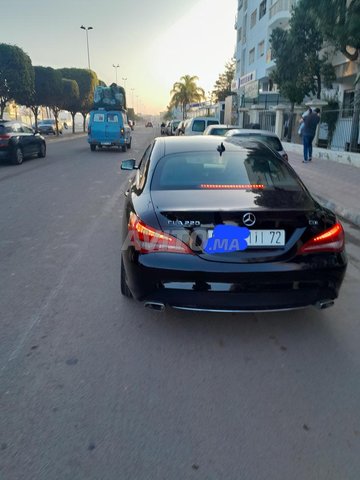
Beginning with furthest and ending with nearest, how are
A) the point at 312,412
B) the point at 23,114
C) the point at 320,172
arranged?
the point at 23,114 → the point at 320,172 → the point at 312,412

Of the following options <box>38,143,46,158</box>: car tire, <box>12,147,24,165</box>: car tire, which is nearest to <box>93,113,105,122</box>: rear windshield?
<box>38,143,46,158</box>: car tire

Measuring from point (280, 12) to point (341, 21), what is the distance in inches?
657

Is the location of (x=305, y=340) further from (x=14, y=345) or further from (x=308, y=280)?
(x=14, y=345)

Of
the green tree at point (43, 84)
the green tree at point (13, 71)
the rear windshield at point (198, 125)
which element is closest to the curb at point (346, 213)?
the rear windshield at point (198, 125)

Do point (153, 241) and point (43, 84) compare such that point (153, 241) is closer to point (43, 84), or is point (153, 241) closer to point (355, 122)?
point (355, 122)

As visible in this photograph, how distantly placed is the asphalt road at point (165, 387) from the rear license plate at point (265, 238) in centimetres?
83

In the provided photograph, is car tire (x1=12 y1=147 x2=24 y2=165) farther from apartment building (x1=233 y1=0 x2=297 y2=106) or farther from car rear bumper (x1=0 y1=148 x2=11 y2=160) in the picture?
apartment building (x1=233 y1=0 x2=297 y2=106)

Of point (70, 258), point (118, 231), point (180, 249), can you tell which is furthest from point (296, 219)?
point (118, 231)

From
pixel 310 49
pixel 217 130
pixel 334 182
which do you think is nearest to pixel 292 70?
pixel 310 49

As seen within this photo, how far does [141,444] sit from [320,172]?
12043 millimetres

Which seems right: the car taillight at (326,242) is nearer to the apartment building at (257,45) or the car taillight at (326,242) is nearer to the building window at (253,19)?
the apartment building at (257,45)

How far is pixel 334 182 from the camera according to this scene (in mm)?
10906

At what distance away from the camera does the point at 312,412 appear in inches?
98.8

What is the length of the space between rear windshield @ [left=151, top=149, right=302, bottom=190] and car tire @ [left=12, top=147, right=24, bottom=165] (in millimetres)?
13045
